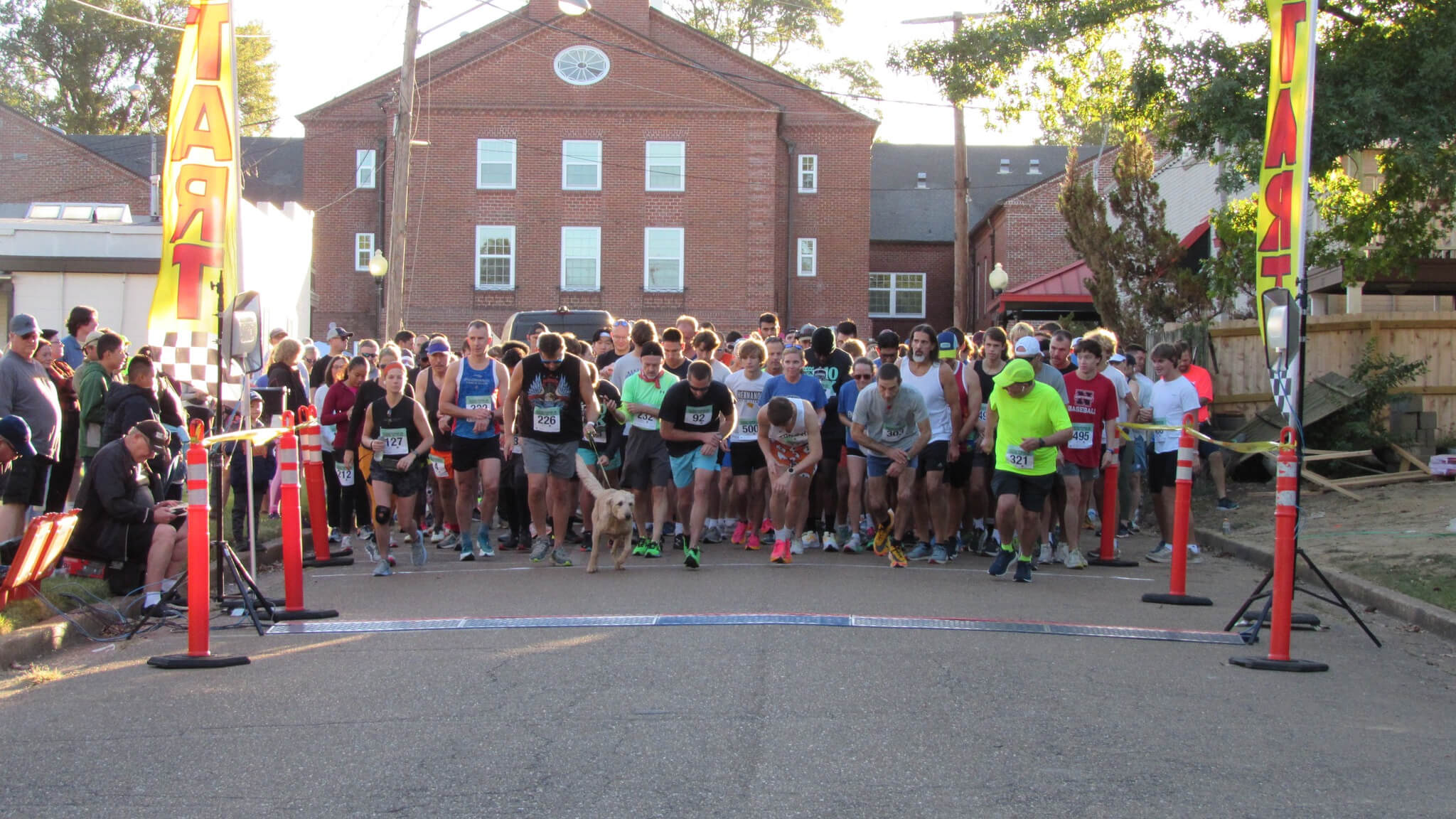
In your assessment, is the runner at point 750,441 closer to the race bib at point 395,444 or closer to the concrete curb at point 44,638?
the race bib at point 395,444

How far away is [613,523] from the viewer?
10820 millimetres

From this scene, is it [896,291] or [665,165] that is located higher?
[665,165]

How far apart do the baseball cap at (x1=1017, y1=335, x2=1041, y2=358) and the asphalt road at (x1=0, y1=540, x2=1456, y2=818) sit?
272 centimetres

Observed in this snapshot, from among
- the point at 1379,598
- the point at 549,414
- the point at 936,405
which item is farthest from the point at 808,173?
the point at 1379,598

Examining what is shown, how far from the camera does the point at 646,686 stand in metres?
6.55

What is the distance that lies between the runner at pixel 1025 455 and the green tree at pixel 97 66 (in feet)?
163

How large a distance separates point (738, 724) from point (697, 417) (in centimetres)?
613

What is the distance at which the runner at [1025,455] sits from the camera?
1069 centimetres

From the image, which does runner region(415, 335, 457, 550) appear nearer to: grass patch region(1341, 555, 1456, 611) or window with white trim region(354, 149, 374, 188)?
grass patch region(1341, 555, 1456, 611)

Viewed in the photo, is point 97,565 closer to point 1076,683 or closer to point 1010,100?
point 1076,683

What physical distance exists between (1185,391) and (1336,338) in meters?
5.19

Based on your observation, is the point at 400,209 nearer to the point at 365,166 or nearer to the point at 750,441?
the point at 750,441

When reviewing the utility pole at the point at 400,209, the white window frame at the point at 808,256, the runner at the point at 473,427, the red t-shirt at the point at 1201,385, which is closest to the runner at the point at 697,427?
the runner at the point at 473,427

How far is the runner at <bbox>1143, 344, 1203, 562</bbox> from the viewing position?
12.2 meters
